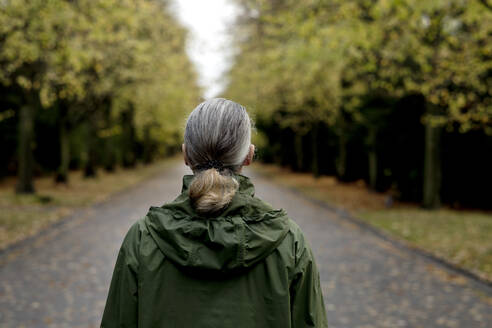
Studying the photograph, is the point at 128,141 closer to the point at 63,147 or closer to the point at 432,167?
the point at 63,147

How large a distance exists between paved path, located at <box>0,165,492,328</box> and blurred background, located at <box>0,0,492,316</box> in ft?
2.35

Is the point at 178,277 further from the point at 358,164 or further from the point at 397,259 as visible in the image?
the point at 358,164

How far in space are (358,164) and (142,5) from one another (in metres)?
13.0

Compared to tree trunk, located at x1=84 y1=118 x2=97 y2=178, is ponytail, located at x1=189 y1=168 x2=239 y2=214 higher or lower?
higher

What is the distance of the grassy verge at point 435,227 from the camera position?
9.00m

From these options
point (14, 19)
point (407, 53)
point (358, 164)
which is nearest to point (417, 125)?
point (407, 53)

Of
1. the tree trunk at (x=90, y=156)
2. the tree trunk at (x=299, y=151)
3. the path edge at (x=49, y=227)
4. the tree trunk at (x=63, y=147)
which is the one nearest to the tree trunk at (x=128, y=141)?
the tree trunk at (x=90, y=156)

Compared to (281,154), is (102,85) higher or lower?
higher

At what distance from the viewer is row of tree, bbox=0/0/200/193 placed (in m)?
11.8

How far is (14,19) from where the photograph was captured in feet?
35.4

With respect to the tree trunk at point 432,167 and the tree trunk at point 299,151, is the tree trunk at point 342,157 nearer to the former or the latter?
the tree trunk at point 299,151

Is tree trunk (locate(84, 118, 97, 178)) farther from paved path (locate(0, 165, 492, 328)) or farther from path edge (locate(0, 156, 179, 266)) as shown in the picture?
paved path (locate(0, 165, 492, 328))

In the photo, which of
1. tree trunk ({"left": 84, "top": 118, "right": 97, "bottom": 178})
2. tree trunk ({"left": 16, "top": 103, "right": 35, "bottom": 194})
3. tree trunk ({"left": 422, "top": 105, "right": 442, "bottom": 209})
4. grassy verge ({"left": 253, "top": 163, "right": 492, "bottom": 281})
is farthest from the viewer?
tree trunk ({"left": 84, "top": 118, "right": 97, "bottom": 178})

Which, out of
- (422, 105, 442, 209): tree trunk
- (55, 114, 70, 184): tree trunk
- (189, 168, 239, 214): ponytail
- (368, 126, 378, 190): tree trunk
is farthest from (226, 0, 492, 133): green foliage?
(55, 114, 70, 184): tree trunk
